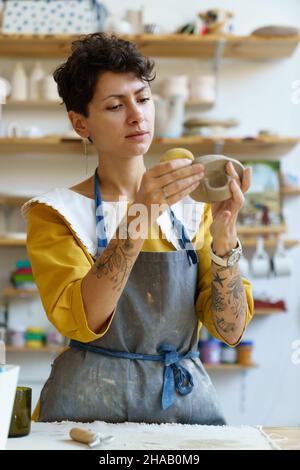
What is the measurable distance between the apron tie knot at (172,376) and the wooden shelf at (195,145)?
6.99 ft

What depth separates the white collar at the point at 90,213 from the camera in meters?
1.58

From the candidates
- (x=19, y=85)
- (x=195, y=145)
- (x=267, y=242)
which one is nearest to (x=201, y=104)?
(x=195, y=145)

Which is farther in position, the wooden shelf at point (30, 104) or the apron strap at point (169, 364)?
the wooden shelf at point (30, 104)

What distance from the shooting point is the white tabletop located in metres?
1.17

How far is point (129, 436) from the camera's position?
1.25 metres

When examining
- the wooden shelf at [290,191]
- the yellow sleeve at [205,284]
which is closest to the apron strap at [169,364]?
the yellow sleeve at [205,284]

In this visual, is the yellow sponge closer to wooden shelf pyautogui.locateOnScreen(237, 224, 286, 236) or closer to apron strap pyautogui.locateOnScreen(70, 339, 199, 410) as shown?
apron strap pyautogui.locateOnScreen(70, 339, 199, 410)

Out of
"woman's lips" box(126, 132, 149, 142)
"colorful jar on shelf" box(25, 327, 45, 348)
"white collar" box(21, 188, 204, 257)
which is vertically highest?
"woman's lips" box(126, 132, 149, 142)

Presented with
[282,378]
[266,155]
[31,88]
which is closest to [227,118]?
[266,155]

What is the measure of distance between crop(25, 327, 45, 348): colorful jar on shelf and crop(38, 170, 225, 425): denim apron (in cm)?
215

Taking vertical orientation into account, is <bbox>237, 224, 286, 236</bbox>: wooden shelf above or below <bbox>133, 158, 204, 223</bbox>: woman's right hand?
below

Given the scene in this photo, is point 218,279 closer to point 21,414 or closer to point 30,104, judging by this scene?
point 21,414

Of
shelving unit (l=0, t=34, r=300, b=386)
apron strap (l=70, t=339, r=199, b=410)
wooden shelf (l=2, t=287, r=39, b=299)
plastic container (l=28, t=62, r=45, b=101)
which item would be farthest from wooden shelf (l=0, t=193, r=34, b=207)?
apron strap (l=70, t=339, r=199, b=410)

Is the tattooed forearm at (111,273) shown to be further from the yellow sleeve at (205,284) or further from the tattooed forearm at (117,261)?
the yellow sleeve at (205,284)
